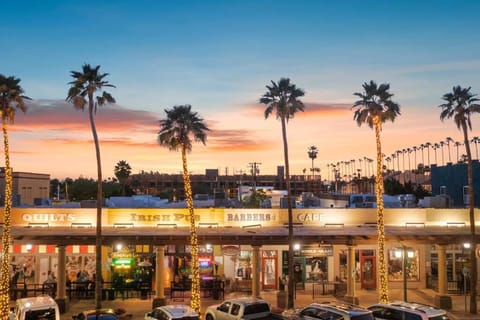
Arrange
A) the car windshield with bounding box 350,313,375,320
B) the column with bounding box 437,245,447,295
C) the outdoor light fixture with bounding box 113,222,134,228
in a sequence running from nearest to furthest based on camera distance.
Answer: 1. the car windshield with bounding box 350,313,375,320
2. the column with bounding box 437,245,447,295
3. the outdoor light fixture with bounding box 113,222,134,228

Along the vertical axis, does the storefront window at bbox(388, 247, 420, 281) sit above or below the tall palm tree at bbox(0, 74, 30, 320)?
below

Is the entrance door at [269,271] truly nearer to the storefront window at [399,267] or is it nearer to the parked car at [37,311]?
the storefront window at [399,267]

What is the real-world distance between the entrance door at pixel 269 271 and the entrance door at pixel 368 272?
19.7 feet

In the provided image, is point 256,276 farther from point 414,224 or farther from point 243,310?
point 414,224

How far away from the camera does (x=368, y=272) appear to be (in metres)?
35.4

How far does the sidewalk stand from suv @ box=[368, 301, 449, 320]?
6419 mm

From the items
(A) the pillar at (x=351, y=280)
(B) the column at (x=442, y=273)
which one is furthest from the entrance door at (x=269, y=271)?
(B) the column at (x=442, y=273)

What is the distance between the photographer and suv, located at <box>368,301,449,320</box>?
20.4 meters

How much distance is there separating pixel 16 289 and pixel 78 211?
5841 millimetres

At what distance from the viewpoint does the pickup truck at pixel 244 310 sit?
2272 centimetres

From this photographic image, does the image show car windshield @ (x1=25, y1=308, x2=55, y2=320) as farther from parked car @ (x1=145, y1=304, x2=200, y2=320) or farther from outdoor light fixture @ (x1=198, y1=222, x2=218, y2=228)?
outdoor light fixture @ (x1=198, y1=222, x2=218, y2=228)

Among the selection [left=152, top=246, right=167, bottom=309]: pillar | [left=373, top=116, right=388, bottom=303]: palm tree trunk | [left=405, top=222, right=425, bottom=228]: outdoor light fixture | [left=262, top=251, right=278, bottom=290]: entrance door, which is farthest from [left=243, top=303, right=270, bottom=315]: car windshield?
[left=405, top=222, right=425, bottom=228]: outdoor light fixture

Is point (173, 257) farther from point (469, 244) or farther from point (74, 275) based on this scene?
point (469, 244)

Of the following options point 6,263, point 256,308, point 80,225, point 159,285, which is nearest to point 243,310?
point 256,308
